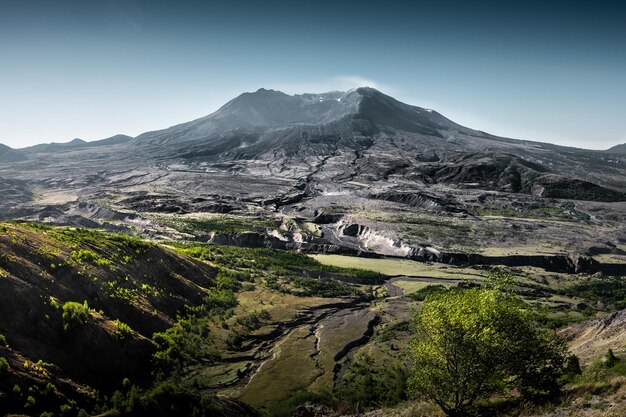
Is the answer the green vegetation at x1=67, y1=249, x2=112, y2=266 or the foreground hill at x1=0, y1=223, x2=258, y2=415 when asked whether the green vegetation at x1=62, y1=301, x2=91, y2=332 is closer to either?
the foreground hill at x1=0, y1=223, x2=258, y2=415

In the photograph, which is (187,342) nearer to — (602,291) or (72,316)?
(72,316)

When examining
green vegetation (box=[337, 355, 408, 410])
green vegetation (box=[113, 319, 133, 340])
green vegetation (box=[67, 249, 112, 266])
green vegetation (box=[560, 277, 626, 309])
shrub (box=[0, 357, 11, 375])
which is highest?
green vegetation (box=[67, 249, 112, 266])

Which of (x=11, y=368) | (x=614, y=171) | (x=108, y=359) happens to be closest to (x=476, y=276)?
(x=108, y=359)

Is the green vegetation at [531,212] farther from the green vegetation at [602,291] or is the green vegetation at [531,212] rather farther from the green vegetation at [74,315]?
the green vegetation at [74,315]

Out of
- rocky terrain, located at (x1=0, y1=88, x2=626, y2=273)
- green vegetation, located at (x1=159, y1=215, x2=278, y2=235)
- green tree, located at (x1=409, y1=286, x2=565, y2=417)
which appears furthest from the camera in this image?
green vegetation, located at (x1=159, y1=215, x2=278, y2=235)

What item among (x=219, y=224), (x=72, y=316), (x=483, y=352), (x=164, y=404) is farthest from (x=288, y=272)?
(x=483, y=352)

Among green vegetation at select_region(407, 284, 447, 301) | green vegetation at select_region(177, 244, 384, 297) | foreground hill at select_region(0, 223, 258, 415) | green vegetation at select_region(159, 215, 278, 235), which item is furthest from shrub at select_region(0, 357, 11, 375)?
green vegetation at select_region(159, 215, 278, 235)

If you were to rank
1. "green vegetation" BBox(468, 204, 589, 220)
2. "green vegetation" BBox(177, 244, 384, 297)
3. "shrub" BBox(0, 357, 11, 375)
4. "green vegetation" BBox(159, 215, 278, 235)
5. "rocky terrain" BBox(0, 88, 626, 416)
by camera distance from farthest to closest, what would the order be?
"green vegetation" BBox(468, 204, 589, 220) < "green vegetation" BBox(159, 215, 278, 235) < "green vegetation" BBox(177, 244, 384, 297) < "rocky terrain" BBox(0, 88, 626, 416) < "shrub" BBox(0, 357, 11, 375)

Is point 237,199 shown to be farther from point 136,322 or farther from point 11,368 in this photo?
point 11,368

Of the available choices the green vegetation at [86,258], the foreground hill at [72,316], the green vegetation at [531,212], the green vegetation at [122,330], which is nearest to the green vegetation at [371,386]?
the foreground hill at [72,316]

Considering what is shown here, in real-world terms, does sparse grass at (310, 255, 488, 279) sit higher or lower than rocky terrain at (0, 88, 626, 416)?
lower
